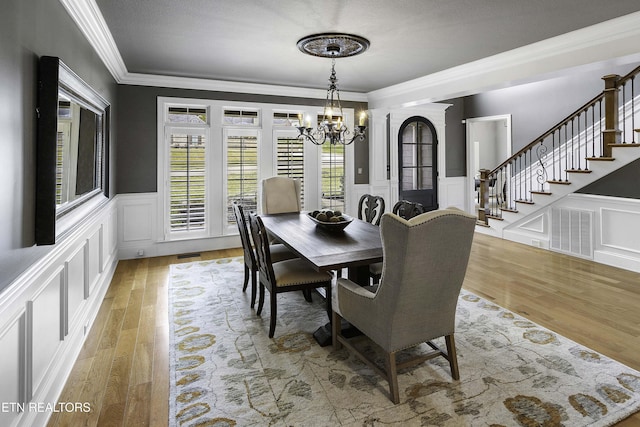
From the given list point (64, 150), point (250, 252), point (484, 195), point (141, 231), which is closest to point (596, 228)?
point (484, 195)

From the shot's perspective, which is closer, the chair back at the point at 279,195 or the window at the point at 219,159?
the chair back at the point at 279,195

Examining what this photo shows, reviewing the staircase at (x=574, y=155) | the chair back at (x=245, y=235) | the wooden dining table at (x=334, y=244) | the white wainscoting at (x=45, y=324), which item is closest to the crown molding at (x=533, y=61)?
the staircase at (x=574, y=155)

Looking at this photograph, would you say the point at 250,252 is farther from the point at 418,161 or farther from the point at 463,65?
the point at 418,161

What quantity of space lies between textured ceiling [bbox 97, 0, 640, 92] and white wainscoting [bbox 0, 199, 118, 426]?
1.89m

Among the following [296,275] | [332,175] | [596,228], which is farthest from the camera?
[332,175]

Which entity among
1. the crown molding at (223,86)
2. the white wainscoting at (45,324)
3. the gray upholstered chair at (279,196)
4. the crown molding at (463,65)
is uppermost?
the crown molding at (223,86)

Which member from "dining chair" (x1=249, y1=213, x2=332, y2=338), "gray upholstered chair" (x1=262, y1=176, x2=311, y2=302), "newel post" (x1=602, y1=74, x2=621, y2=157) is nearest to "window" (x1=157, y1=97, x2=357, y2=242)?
"gray upholstered chair" (x1=262, y1=176, x2=311, y2=302)

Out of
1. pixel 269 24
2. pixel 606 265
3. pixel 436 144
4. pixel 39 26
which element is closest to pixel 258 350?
pixel 39 26

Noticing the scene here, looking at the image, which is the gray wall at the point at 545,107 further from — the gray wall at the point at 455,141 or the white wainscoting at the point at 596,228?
the white wainscoting at the point at 596,228

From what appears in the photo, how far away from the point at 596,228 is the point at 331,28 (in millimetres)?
4522

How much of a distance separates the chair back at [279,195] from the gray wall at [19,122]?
10.0 ft

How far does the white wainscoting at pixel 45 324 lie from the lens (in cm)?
163

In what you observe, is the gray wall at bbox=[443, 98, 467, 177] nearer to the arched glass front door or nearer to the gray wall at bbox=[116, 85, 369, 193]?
the arched glass front door

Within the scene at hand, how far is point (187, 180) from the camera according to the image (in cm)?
569
